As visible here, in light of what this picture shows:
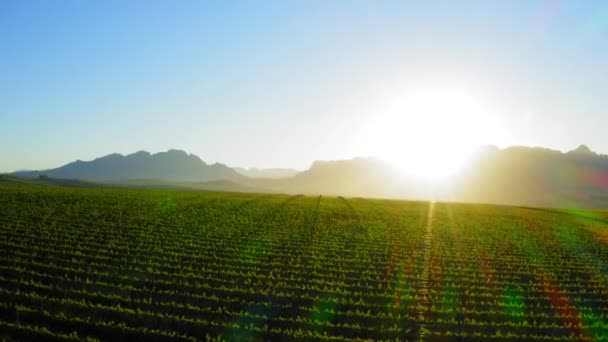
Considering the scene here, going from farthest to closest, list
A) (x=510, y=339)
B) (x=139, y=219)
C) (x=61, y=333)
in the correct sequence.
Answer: (x=139, y=219), (x=510, y=339), (x=61, y=333)

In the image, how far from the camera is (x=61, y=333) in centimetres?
1261

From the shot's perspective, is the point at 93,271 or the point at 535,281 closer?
the point at 93,271

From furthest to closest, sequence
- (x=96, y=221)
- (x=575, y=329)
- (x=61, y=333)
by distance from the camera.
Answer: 1. (x=96, y=221)
2. (x=575, y=329)
3. (x=61, y=333)

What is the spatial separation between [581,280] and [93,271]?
79.8 ft

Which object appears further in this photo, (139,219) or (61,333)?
(139,219)

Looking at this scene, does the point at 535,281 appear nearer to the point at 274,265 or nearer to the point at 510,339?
the point at 510,339

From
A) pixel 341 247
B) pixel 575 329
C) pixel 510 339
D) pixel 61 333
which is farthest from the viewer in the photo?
pixel 341 247

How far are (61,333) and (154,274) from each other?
6325 millimetres

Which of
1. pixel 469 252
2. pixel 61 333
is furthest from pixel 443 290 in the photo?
pixel 61 333

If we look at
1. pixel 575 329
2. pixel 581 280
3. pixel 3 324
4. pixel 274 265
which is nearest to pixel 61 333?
pixel 3 324

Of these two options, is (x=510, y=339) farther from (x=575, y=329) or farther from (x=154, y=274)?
(x=154, y=274)

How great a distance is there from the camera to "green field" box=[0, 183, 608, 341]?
45.5 feet

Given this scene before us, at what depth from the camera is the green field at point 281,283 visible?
13859 millimetres

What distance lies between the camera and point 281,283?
61.1 ft
